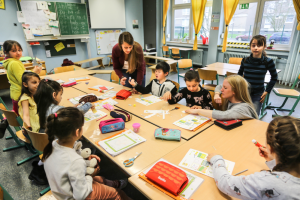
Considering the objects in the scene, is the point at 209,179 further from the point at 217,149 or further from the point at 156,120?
the point at 156,120

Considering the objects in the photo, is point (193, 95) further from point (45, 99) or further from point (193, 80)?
point (45, 99)

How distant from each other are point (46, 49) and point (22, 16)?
1069 millimetres

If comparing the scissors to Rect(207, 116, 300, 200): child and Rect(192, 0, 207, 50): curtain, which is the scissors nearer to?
Rect(207, 116, 300, 200): child

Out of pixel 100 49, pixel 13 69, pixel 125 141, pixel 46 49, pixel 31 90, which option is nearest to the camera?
pixel 125 141

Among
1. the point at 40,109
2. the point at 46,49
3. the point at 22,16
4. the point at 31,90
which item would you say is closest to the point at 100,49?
the point at 46,49

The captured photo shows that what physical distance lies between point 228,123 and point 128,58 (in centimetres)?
157

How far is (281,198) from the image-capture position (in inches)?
27.7

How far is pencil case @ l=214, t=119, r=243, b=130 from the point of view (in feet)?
4.69

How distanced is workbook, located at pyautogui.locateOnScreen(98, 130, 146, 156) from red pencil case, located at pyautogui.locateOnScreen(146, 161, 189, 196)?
305 millimetres

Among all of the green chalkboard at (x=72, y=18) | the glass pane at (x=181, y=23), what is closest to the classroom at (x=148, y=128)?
the green chalkboard at (x=72, y=18)

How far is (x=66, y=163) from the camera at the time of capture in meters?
0.96

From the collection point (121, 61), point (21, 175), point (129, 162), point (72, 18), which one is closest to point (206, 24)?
point (72, 18)

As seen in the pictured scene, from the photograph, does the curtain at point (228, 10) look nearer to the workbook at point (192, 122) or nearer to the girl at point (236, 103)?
the girl at point (236, 103)

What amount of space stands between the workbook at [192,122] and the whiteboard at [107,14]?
19.9 ft
